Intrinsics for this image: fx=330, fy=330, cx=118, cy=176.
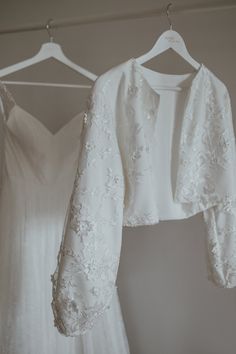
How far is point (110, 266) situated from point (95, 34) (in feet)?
2.98

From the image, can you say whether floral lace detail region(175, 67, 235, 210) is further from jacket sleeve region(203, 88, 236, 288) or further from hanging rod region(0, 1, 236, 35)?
hanging rod region(0, 1, 236, 35)

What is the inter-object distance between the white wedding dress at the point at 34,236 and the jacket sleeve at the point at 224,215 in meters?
0.37

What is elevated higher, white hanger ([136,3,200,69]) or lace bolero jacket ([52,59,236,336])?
white hanger ([136,3,200,69])

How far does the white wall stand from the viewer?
114 cm

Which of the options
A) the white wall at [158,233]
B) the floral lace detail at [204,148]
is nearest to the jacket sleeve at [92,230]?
the floral lace detail at [204,148]

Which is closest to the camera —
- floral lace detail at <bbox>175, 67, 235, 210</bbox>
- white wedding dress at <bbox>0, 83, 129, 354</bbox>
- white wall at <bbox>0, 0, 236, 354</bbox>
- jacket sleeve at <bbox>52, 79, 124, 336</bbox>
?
jacket sleeve at <bbox>52, 79, 124, 336</bbox>

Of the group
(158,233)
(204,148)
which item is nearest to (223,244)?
(204,148)

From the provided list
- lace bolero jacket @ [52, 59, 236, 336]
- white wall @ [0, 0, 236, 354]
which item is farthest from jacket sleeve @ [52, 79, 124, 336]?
white wall @ [0, 0, 236, 354]

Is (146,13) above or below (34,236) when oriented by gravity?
above

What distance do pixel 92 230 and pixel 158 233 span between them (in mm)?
612

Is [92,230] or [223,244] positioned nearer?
[92,230]

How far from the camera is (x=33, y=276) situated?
2.93ft

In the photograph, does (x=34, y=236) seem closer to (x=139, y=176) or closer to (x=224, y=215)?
(x=139, y=176)

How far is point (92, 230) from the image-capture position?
0.65 meters
